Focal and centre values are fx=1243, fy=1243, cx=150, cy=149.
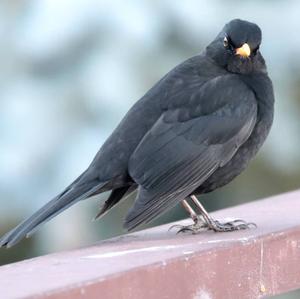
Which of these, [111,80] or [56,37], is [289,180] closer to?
[111,80]

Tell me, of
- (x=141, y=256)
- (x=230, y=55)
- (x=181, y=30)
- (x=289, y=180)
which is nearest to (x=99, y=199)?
(x=289, y=180)

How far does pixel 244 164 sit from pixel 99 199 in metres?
3.41

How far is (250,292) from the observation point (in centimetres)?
374

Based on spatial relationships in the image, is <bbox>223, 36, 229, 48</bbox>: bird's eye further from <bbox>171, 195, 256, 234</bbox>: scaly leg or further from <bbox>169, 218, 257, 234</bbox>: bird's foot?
<bbox>169, 218, 257, 234</bbox>: bird's foot

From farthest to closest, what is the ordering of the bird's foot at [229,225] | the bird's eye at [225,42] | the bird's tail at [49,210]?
the bird's eye at [225,42]
the bird's tail at [49,210]
the bird's foot at [229,225]

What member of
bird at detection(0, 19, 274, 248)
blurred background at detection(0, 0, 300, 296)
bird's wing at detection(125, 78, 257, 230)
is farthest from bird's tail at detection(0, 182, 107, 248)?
blurred background at detection(0, 0, 300, 296)

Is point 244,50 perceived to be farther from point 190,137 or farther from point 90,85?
point 90,85

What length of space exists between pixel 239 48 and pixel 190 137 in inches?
20.7

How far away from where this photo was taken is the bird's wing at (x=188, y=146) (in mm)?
5008

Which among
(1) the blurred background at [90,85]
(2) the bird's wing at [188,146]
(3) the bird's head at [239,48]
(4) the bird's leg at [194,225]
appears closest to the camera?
(4) the bird's leg at [194,225]

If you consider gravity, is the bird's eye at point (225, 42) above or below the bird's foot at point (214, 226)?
above

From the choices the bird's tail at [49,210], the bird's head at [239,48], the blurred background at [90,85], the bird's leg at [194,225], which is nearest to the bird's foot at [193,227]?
the bird's leg at [194,225]

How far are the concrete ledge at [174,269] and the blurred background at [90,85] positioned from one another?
4.38 meters

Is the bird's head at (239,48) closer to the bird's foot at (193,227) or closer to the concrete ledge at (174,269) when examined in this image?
the bird's foot at (193,227)
